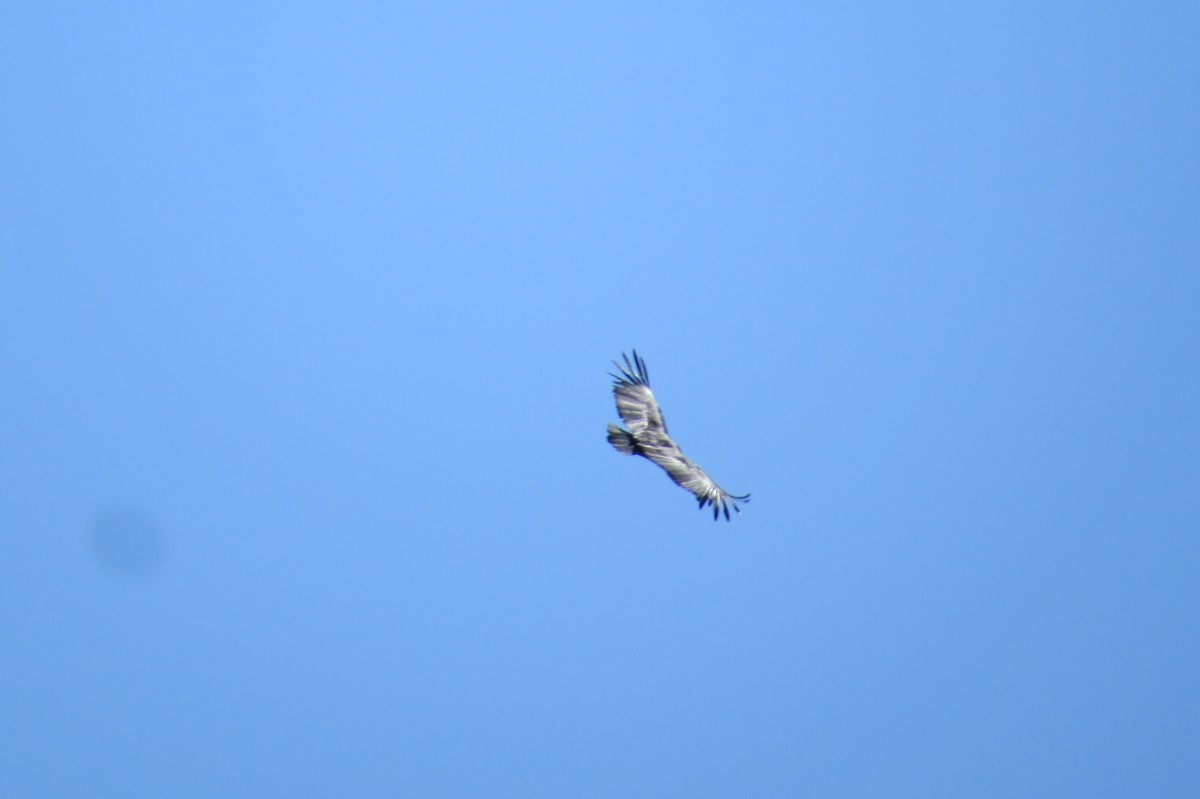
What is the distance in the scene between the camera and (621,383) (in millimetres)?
20188

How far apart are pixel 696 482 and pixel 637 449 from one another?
1090 millimetres

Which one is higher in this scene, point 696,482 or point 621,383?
point 621,383

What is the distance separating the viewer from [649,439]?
1867 centimetres

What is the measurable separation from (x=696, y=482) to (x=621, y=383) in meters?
3.03

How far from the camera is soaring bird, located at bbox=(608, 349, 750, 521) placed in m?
17.4

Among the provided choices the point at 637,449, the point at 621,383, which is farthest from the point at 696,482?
the point at 621,383

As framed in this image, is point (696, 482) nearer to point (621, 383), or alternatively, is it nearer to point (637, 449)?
point (637, 449)

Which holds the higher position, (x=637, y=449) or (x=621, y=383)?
(x=621, y=383)

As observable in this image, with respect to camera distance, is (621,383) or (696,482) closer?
(696,482)

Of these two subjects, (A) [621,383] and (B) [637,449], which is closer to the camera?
(B) [637,449]

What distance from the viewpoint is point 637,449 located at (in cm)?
1830

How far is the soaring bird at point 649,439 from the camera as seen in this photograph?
17406mm

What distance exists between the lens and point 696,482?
17672 mm
